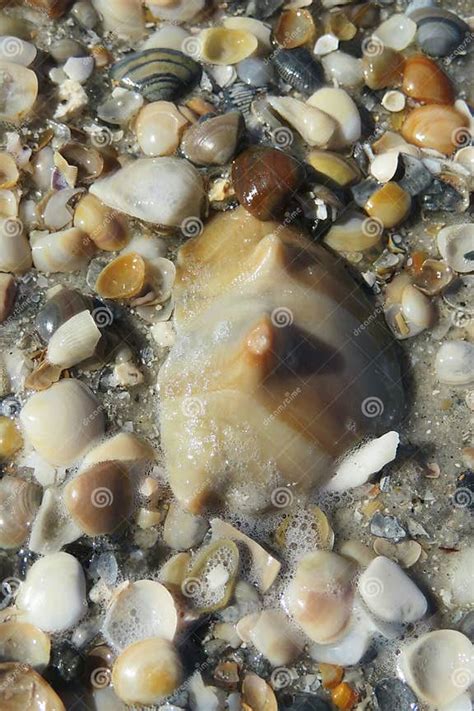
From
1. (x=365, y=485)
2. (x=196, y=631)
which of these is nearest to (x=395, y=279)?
(x=365, y=485)

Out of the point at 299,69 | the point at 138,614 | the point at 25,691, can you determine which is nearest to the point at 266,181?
the point at 299,69

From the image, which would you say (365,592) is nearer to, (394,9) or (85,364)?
(85,364)
